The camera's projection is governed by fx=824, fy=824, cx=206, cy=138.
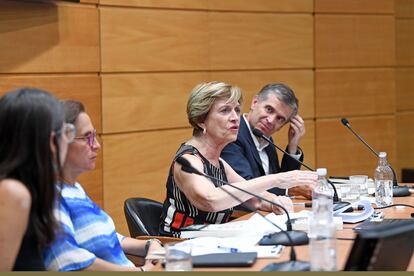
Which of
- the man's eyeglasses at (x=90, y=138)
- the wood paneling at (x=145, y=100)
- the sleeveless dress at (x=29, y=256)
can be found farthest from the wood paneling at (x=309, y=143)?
the sleeveless dress at (x=29, y=256)

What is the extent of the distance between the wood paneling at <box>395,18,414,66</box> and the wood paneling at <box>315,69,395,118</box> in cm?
45

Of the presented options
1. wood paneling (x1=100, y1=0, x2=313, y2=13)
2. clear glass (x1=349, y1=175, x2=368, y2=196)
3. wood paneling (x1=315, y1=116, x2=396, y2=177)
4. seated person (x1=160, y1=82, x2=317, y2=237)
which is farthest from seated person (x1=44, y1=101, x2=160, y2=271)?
wood paneling (x1=315, y1=116, x2=396, y2=177)

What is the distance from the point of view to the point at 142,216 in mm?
3934

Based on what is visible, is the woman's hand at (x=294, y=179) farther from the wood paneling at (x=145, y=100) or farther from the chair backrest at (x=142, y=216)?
the wood paneling at (x=145, y=100)

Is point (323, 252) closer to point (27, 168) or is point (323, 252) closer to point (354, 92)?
point (27, 168)

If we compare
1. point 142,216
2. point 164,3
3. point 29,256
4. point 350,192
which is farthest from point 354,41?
point 29,256

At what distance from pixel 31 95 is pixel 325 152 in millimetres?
4933

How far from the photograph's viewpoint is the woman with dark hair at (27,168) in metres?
2.17

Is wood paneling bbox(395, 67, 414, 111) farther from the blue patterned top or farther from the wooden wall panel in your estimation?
the blue patterned top

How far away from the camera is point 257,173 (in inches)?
181

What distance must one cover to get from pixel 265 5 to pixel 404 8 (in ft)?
6.71

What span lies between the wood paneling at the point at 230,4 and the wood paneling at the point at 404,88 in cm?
152

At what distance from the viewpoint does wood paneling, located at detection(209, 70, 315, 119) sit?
6246 mm

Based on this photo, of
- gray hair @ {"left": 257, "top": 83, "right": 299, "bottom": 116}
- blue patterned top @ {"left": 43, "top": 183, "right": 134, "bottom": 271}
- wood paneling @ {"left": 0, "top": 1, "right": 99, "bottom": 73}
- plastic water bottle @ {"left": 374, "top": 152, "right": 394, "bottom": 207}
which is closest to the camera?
blue patterned top @ {"left": 43, "top": 183, "right": 134, "bottom": 271}
